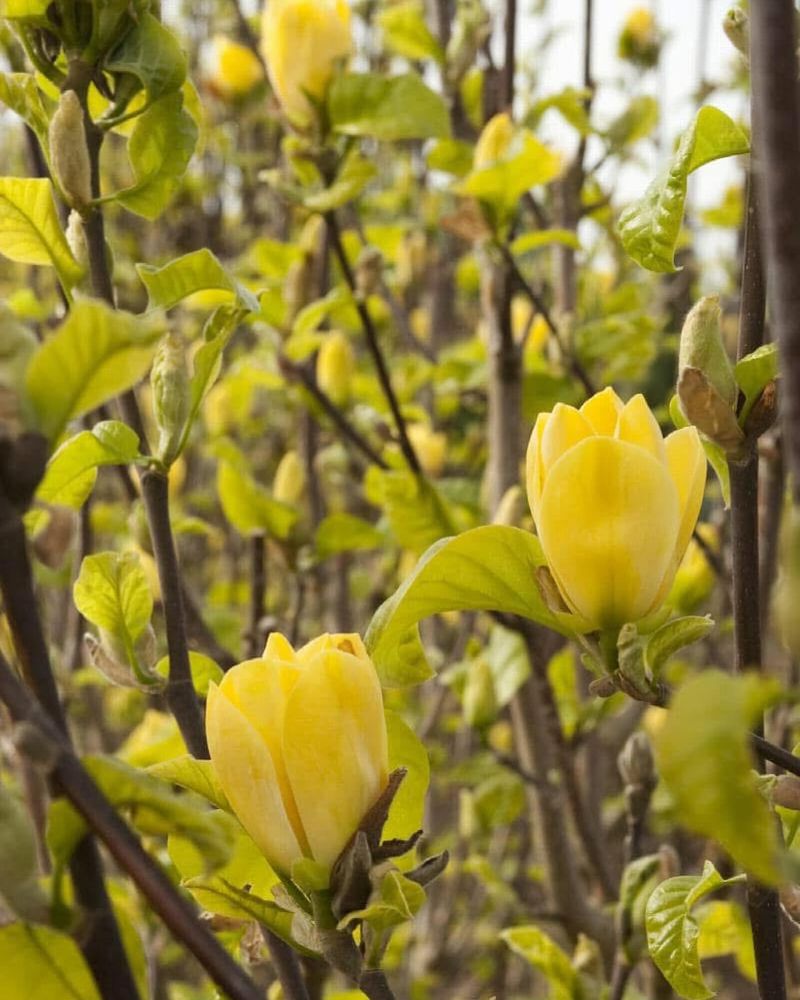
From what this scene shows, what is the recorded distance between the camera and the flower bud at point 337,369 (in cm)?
141

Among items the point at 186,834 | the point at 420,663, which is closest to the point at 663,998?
the point at 420,663

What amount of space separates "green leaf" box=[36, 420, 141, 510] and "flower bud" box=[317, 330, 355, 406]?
81cm

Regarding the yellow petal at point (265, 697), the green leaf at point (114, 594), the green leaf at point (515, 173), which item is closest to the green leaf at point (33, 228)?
the green leaf at point (114, 594)

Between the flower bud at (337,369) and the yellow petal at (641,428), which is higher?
the yellow petal at (641,428)

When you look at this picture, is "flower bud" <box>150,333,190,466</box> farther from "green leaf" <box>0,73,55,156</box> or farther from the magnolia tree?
"green leaf" <box>0,73,55,156</box>

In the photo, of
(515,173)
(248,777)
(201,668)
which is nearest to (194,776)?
(248,777)

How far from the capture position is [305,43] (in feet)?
3.24

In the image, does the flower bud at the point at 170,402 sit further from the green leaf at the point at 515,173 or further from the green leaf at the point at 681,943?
the green leaf at the point at 515,173

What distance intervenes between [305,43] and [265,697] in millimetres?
701

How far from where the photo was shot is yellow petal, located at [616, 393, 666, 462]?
49 cm

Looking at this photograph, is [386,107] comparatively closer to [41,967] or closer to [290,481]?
[290,481]

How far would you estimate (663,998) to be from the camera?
3.20 feet

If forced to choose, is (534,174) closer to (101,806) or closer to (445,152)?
(445,152)

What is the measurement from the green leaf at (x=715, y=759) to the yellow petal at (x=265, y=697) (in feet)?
0.67
